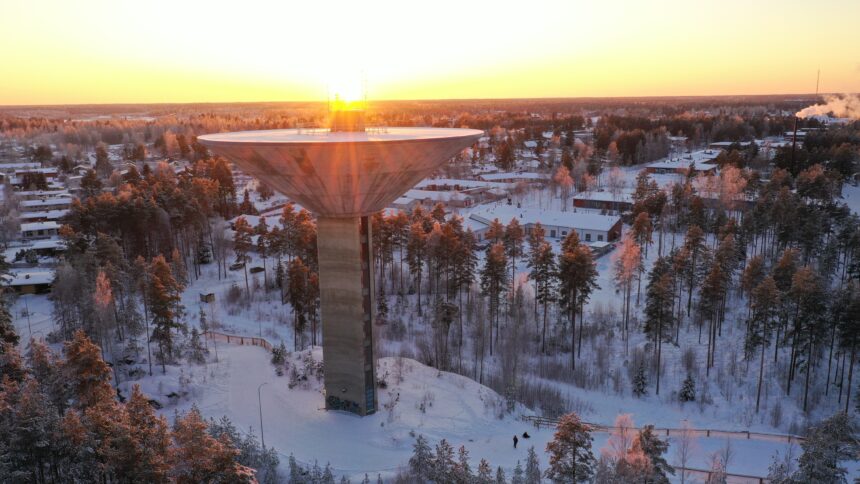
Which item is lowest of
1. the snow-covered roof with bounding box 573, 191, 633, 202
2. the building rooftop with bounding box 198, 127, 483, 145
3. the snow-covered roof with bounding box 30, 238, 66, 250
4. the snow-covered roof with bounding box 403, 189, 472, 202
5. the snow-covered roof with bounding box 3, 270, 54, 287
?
the snow-covered roof with bounding box 3, 270, 54, 287

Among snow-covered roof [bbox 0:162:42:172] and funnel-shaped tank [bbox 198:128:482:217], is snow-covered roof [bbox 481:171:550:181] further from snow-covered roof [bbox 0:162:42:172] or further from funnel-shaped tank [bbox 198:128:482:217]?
snow-covered roof [bbox 0:162:42:172]

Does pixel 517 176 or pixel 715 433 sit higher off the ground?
pixel 517 176

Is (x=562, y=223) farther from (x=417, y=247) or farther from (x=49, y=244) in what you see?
(x=49, y=244)

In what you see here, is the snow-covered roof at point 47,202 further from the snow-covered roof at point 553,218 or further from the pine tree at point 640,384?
the pine tree at point 640,384

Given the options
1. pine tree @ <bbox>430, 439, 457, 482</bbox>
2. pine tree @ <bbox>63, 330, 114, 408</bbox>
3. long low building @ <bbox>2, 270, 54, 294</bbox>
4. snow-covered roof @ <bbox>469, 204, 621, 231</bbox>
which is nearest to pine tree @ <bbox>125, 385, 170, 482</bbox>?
pine tree @ <bbox>63, 330, 114, 408</bbox>

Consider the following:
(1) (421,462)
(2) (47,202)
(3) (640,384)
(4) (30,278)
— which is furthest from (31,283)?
(3) (640,384)

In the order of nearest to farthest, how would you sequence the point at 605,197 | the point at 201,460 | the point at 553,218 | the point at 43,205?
the point at 201,460 < the point at 553,218 < the point at 43,205 < the point at 605,197
